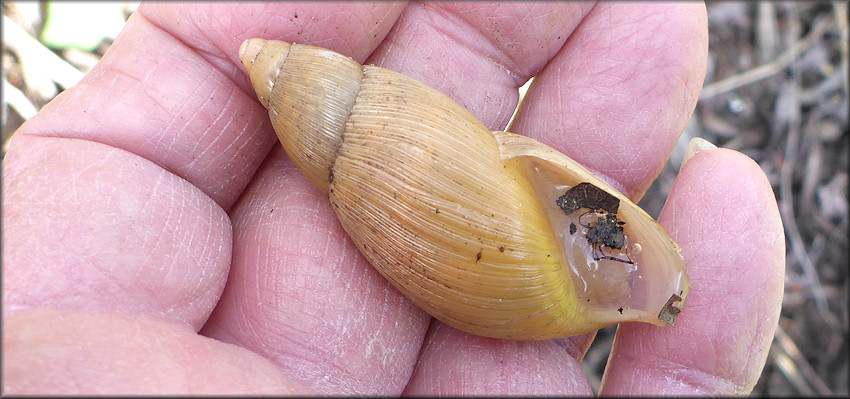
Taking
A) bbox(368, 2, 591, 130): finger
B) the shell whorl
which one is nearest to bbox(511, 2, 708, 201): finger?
bbox(368, 2, 591, 130): finger

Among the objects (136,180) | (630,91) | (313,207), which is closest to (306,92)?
(313,207)

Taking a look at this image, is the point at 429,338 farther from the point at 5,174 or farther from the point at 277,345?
the point at 5,174

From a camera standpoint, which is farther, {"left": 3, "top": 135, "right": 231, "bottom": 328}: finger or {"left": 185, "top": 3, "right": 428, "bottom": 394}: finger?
{"left": 185, "top": 3, "right": 428, "bottom": 394}: finger

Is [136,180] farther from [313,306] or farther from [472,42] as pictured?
[472,42]

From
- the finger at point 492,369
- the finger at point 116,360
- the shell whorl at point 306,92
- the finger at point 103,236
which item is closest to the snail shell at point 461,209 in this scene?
the shell whorl at point 306,92

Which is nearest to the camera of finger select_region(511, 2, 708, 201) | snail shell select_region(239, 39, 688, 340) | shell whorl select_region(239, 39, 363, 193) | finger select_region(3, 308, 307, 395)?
finger select_region(3, 308, 307, 395)

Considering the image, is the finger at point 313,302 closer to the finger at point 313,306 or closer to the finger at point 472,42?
the finger at point 313,306

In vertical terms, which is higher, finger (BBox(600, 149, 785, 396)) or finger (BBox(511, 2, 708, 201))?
finger (BBox(511, 2, 708, 201))

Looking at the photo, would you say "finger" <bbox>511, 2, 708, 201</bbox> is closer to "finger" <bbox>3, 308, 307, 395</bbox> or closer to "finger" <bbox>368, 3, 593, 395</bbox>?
"finger" <bbox>368, 3, 593, 395</bbox>
